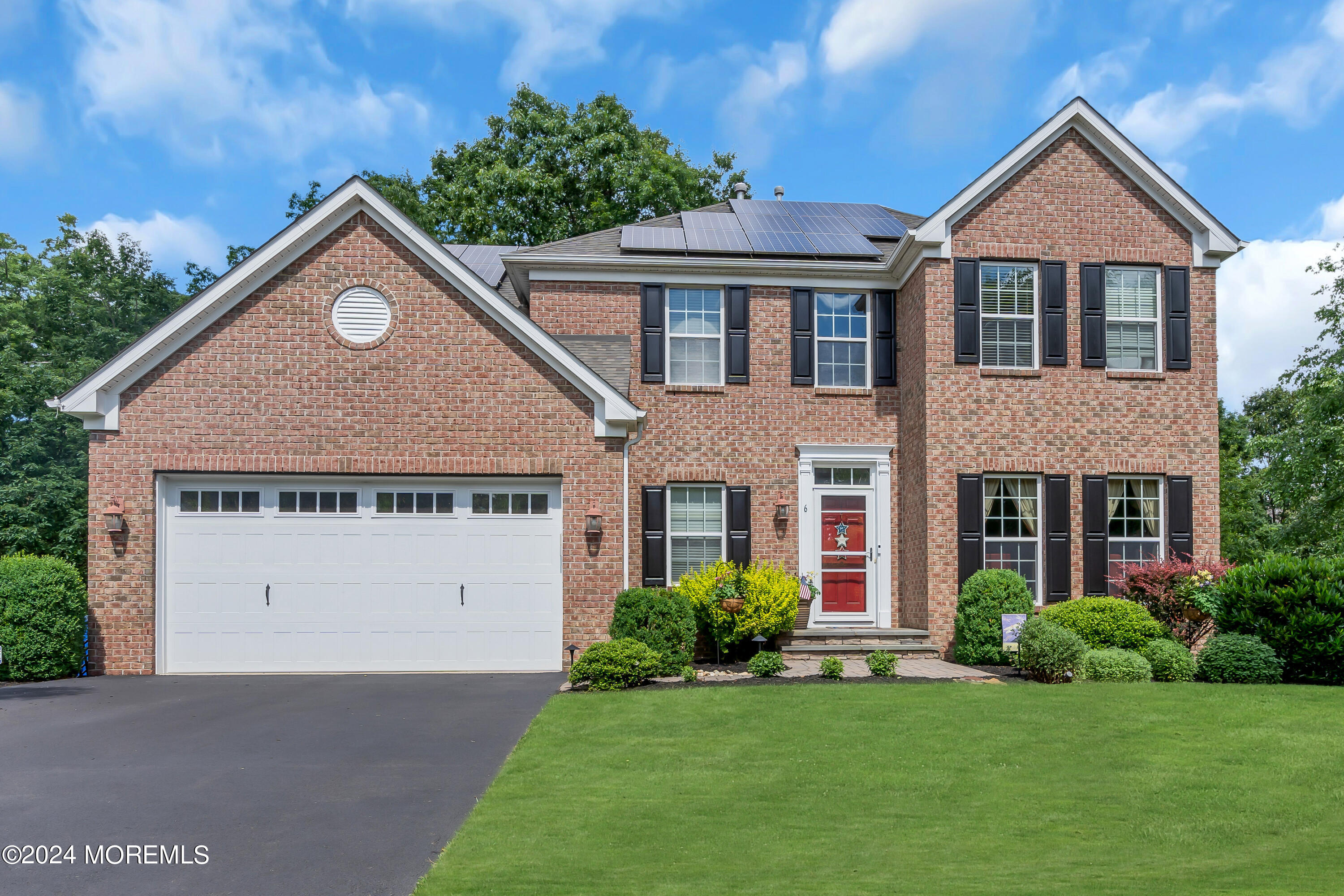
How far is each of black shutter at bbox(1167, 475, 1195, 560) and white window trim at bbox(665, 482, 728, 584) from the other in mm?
6873

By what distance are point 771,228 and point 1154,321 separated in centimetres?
658

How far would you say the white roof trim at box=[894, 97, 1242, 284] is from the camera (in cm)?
1470

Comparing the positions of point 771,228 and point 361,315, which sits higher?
point 771,228

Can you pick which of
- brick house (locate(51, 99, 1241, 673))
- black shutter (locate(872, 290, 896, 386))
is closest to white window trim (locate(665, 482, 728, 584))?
brick house (locate(51, 99, 1241, 673))

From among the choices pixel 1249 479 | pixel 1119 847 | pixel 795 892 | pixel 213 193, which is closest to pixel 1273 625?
pixel 1119 847

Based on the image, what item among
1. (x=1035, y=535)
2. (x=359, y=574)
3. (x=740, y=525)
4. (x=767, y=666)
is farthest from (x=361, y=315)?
(x=1035, y=535)

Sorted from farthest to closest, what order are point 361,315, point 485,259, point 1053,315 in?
point 485,259 < point 1053,315 < point 361,315

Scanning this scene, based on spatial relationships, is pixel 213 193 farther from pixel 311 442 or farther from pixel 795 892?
pixel 795 892

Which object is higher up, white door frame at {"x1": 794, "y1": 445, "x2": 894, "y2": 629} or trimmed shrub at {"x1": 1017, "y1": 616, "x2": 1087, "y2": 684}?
white door frame at {"x1": 794, "y1": 445, "x2": 894, "y2": 629}

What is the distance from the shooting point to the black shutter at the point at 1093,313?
591 inches

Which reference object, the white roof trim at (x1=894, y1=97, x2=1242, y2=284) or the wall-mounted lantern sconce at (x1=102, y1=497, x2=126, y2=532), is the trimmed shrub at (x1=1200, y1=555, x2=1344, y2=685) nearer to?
the white roof trim at (x1=894, y1=97, x2=1242, y2=284)

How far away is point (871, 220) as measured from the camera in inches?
734

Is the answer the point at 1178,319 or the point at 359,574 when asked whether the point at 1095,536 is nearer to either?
the point at 1178,319

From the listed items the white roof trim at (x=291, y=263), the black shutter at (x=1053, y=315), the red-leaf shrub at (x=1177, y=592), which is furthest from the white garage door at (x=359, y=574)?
the red-leaf shrub at (x=1177, y=592)
